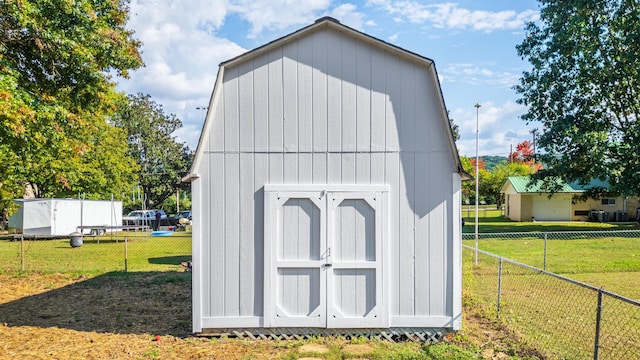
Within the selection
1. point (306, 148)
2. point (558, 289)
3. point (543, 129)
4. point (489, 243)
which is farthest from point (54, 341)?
point (543, 129)

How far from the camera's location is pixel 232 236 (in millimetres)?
5984

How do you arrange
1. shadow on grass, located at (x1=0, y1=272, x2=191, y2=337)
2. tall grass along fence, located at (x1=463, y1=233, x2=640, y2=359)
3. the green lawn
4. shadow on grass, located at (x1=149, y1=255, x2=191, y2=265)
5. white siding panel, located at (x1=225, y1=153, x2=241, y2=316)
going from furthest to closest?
shadow on grass, located at (x1=149, y1=255, x2=191, y2=265)
shadow on grass, located at (x1=0, y1=272, x2=191, y2=337)
white siding panel, located at (x1=225, y1=153, x2=241, y2=316)
the green lawn
tall grass along fence, located at (x1=463, y1=233, x2=640, y2=359)

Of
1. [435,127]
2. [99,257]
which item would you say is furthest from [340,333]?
[99,257]

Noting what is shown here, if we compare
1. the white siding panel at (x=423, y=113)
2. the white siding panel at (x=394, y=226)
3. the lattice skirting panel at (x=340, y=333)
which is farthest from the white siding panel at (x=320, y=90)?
the lattice skirting panel at (x=340, y=333)

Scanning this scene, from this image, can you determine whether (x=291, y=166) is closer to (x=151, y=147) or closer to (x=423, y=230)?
(x=423, y=230)

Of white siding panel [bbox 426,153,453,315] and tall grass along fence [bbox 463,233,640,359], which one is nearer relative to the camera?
tall grass along fence [bbox 463,233,640,359]

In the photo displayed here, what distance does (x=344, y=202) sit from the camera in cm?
599

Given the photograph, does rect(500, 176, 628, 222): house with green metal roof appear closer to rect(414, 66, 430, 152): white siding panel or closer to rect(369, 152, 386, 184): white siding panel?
rect(414, 66, 430, 152): white siding panel

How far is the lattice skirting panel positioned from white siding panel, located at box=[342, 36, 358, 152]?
8.48ft

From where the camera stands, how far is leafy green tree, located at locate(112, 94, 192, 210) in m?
41.3

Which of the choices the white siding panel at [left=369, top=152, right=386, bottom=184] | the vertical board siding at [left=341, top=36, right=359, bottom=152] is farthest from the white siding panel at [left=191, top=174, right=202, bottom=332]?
the white siding panel at [left=369, top=152, right=386, bottom=184]

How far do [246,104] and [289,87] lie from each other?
0.66 meters

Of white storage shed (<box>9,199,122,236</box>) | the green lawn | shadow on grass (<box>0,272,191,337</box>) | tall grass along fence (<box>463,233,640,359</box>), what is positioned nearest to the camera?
tall grass along fence (<box>463,233,640,359</box>)

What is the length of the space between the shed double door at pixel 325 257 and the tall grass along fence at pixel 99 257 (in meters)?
7.04
